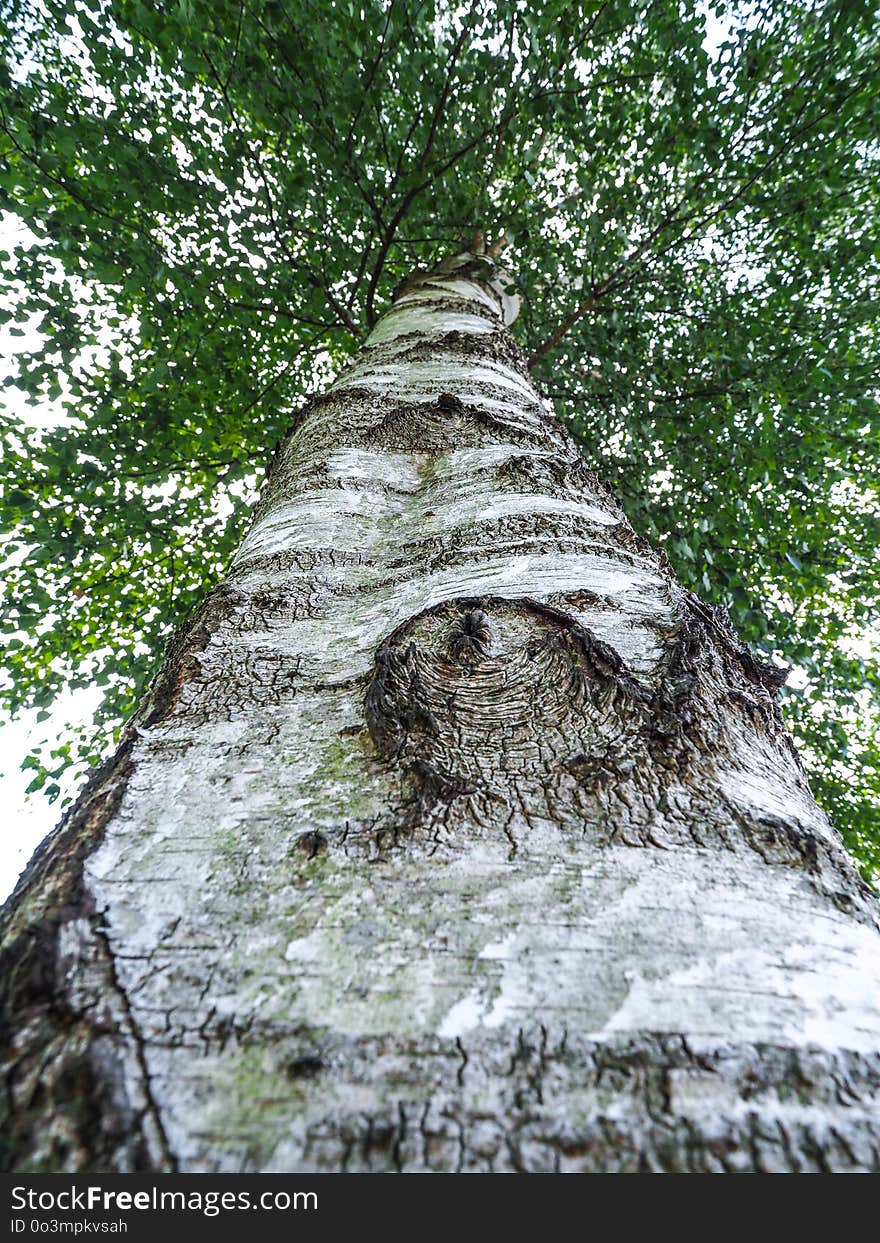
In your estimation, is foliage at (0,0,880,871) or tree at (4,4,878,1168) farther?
foliage at (0,0,880,871)

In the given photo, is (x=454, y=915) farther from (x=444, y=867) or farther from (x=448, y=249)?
(x=448, y=249)

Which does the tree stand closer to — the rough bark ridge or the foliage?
the rough bark ridge

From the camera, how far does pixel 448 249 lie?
220 inches

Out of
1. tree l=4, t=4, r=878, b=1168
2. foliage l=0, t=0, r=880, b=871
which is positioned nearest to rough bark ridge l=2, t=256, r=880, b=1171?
tree l=4, t=4, r=878, b=1168

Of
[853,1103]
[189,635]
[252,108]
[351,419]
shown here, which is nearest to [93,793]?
[189,635]

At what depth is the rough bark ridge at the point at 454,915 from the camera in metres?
0.42

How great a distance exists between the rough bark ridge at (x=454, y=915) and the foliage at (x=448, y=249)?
12.0 ft

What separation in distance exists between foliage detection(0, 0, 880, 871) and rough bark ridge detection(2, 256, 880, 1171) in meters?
3.66

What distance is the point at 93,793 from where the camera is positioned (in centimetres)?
77

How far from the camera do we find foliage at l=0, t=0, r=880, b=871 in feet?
11.8

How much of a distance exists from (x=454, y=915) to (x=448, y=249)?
20.4ft

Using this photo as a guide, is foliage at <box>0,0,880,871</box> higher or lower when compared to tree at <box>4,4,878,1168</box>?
higher

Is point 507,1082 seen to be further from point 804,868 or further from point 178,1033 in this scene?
point 804,868

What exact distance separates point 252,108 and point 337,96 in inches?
25.5
